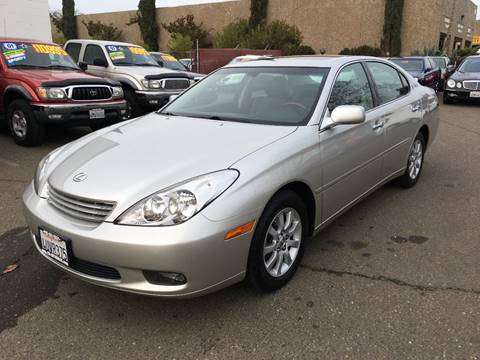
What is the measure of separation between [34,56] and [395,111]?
6.41 metres

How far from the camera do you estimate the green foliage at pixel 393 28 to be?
30.4 metres

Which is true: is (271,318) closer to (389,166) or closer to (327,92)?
(327,92)

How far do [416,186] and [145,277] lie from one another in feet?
12.9

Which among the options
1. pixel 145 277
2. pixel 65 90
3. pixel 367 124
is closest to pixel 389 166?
pixel 367 124

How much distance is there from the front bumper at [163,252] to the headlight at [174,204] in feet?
0.15

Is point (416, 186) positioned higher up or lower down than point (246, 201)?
lower down

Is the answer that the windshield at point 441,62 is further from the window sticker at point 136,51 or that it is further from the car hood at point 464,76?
the window sticker at point 136,51

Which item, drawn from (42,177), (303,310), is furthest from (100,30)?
(303,310)

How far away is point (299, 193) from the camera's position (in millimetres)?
3193

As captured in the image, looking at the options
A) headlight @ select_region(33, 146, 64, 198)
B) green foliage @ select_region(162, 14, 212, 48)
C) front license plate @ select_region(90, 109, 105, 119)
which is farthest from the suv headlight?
green foliage @ select_region(162, 14, 212, 48)

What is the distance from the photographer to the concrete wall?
40.5ft

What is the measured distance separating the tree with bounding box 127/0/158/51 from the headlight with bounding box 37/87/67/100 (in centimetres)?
3536

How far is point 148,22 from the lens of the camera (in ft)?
134

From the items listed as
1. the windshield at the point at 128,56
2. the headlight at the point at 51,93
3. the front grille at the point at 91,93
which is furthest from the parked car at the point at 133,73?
the headlight at the point at 51,93
